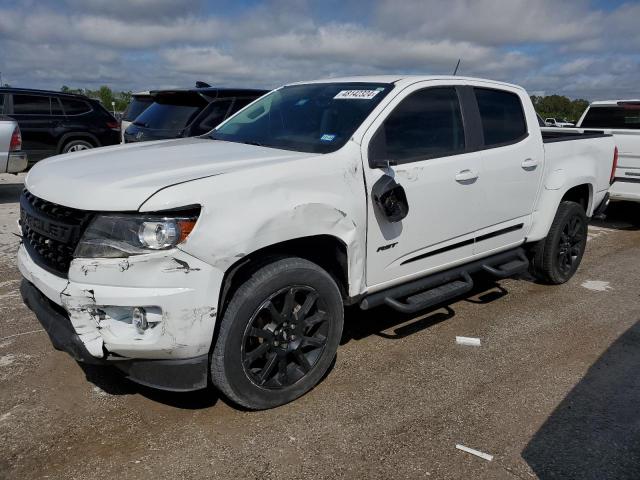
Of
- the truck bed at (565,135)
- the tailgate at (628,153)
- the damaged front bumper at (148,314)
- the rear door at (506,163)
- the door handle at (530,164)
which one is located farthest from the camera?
the tailgate at (628,153)

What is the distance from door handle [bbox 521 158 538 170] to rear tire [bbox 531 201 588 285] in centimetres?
74

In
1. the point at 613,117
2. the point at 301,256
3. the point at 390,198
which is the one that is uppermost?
the point at 613,117

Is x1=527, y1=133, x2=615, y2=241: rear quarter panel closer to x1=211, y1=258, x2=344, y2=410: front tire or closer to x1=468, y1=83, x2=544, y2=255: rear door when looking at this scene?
x1=468, y1=83, x2=544, y2=255: rear door

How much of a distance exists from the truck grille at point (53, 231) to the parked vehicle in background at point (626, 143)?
686 centimetres

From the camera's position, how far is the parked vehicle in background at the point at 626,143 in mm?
7531

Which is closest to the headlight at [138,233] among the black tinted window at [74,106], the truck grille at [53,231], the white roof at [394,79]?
the truck grille at [53,231]

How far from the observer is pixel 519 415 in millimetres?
3152

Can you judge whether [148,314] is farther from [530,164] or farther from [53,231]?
[530,164]

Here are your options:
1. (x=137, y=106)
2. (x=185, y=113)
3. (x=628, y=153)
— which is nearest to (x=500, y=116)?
(x=628, y=153)

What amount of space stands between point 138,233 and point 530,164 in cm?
330

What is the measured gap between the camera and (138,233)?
2.54 m

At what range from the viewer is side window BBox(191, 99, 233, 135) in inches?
277

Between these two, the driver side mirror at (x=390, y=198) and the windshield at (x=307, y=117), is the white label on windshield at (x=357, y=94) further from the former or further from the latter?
the driver side mirror at (x=390, y=198)

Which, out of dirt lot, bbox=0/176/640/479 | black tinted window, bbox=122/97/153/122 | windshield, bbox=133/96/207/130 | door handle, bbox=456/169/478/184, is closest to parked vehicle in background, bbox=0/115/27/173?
windshield, bbox=133/96/207/130
